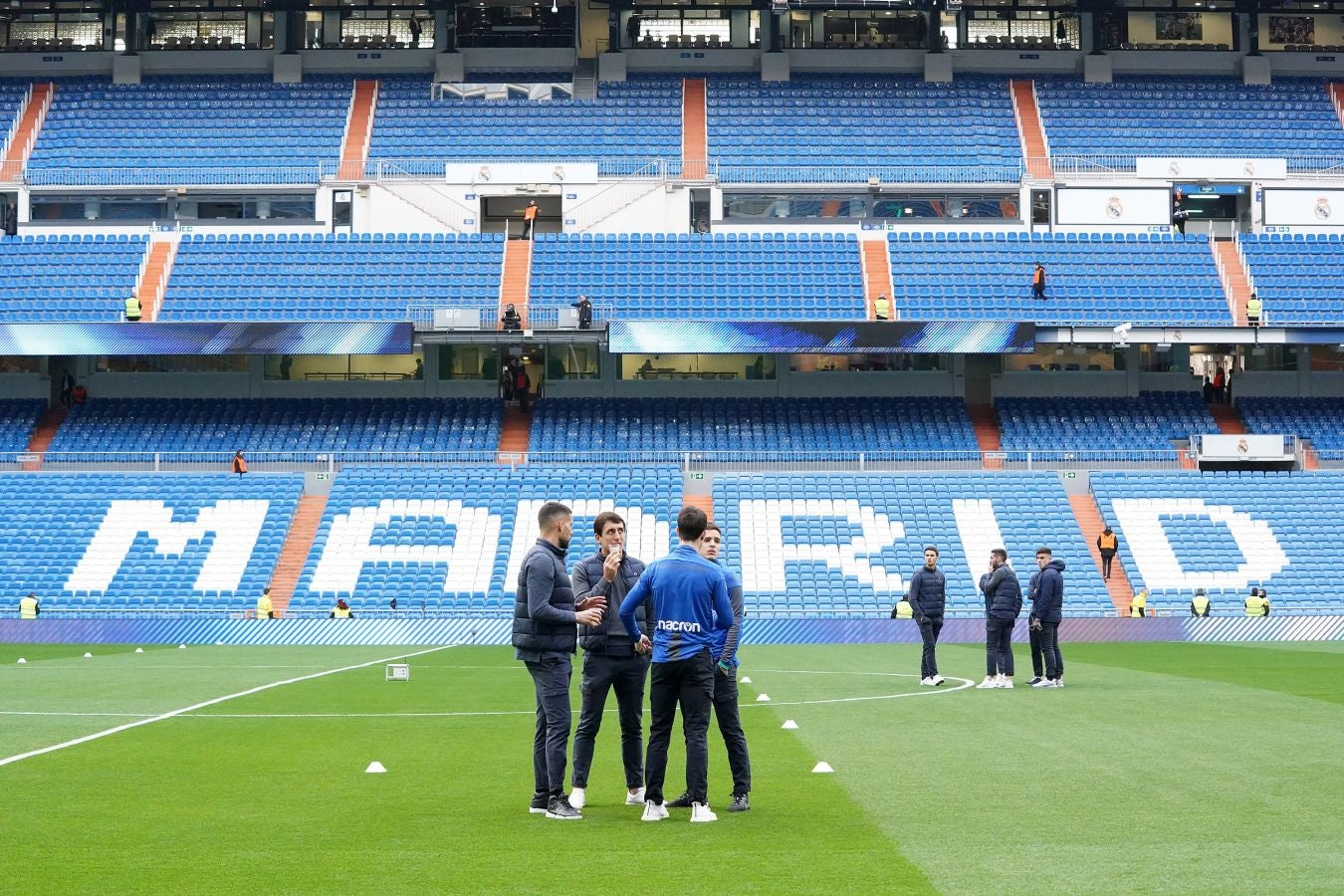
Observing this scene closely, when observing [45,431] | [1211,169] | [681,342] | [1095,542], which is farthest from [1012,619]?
[1211,169]

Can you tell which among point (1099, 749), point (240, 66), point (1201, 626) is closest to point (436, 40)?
point (240, 66)

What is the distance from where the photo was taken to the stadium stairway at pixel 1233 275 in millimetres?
52312

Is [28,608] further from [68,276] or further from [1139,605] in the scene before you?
[1139,605]

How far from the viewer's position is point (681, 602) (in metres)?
12.1

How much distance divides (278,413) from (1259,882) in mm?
46845

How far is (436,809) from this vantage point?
498 inches

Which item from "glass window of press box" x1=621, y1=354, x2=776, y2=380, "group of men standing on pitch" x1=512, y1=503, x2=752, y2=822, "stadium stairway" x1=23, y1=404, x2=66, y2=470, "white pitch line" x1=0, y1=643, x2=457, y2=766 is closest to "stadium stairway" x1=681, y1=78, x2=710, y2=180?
"glass window of press box" x1=621, y1=354, x2=776, y2=380

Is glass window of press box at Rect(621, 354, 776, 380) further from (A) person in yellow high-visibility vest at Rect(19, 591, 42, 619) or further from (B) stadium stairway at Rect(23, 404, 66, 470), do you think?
(A) person in yellow high-visibility vest at Rect(19, 591, 42, 619)

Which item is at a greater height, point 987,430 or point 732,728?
point 732,728

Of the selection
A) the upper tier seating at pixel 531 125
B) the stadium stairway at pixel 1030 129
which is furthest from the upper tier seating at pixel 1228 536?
the upper tier seating at pixel 531 125

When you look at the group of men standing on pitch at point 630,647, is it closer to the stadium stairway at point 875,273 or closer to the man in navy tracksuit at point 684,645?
the man in navy tracksuit at point 684,645

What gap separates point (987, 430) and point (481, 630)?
65.5ft

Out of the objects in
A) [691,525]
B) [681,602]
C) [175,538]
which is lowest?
[175,538]

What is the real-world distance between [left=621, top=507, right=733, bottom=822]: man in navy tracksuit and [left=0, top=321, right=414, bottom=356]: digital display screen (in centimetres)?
3960
